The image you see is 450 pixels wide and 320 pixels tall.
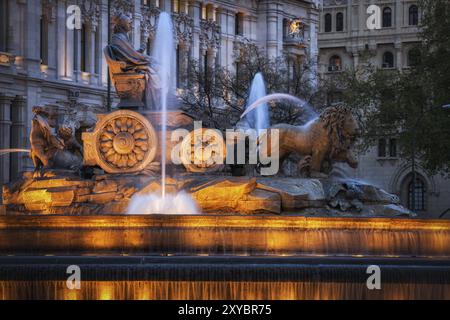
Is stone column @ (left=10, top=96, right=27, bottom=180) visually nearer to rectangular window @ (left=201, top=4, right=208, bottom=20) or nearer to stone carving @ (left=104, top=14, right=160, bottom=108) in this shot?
rectangular window @ (left=201, top=4, right=208, bottom=20)

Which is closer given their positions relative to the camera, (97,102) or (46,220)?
(46,220)

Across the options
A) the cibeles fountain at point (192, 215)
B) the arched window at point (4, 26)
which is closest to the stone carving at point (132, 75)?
the cibeles fountain at point (192, 215)

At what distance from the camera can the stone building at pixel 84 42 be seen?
192ft

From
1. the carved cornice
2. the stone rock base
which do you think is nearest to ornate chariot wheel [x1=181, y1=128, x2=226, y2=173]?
the stone rock base

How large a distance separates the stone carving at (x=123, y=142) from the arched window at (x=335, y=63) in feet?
248

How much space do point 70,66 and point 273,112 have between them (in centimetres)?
1439

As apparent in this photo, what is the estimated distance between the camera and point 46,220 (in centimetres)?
2064

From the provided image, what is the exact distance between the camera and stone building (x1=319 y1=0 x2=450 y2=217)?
91062mm

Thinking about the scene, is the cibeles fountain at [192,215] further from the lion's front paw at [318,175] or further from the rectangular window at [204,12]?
the rectangular window at [204,12]

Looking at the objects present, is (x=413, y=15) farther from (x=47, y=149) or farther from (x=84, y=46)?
(x=47, y=149)

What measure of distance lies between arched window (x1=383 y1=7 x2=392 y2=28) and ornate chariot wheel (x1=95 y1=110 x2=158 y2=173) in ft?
250

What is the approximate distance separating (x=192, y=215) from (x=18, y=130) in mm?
39052
